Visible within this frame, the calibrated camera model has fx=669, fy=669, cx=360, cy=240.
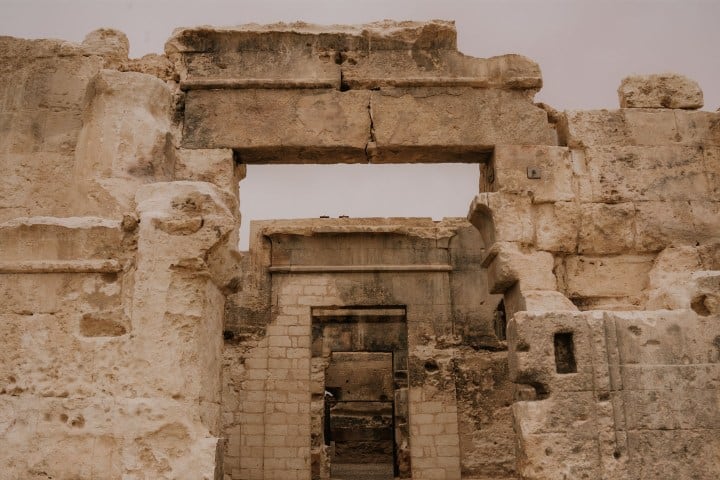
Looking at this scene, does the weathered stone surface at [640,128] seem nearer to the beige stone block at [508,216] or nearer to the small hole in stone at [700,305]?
the beige stone block at [508,216]

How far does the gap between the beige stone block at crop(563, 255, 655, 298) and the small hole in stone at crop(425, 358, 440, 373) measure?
5.29 metres

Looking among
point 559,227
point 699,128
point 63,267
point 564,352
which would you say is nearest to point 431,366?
point 559,227

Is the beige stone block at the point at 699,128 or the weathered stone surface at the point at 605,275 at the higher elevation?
the beige stone block at the point at 699,128

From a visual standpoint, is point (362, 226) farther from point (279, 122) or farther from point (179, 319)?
point (179, 319)

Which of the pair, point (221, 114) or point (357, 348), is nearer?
point (221, 114)

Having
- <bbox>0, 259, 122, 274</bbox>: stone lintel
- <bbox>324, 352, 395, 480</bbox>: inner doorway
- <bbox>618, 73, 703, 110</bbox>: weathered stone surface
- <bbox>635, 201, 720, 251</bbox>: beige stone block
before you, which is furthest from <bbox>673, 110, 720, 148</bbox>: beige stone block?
<bbox>324, 352, 395, 480</bbox>: inner doorway

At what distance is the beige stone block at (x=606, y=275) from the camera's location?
531 centimetres

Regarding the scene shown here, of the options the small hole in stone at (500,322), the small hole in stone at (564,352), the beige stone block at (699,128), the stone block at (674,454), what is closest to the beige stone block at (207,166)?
the small hole in stone at (564,352)

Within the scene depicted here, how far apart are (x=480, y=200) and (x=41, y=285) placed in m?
3.23

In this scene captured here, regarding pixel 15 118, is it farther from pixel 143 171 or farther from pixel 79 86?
pixel 143 171

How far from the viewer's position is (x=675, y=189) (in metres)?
5.44

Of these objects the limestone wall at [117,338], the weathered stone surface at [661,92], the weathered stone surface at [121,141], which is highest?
the weathered stone surface at [661,92]

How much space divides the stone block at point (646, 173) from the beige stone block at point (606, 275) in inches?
19.4

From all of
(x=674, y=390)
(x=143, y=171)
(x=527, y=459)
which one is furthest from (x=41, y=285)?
(x=674, y=390)
